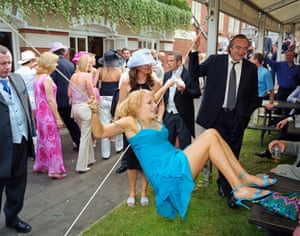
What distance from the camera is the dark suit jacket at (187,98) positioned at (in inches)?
150

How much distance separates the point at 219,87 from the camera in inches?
135

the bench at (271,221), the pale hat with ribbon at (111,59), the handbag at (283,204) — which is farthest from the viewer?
the pale hat with ribbon at (111,59)

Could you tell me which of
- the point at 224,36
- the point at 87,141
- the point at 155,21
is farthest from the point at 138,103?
the point at 224,36

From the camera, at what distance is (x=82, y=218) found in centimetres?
334

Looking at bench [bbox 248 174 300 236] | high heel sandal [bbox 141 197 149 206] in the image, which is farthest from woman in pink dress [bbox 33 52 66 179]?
bench [bbox 248 174 300 236]

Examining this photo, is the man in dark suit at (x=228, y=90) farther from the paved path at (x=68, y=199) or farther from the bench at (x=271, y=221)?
the paved path at (x=68, y=199)

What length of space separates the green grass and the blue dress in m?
0.66

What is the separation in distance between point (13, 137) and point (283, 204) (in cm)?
240

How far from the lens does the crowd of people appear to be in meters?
2.48

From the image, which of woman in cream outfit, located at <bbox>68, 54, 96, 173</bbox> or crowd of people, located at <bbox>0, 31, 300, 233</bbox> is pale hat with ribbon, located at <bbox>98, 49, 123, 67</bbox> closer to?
crowd of people, located at <bbox>0, 31, 300, 233</bbox>

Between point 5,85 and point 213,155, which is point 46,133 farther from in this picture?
point 213,155

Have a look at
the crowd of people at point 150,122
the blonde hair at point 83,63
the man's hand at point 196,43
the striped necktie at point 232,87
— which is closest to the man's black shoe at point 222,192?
the crowd of people at point 150,122

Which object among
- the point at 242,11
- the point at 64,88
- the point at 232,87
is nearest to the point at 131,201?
the point at 232,87

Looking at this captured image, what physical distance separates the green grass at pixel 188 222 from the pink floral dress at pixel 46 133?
55.2 inches
